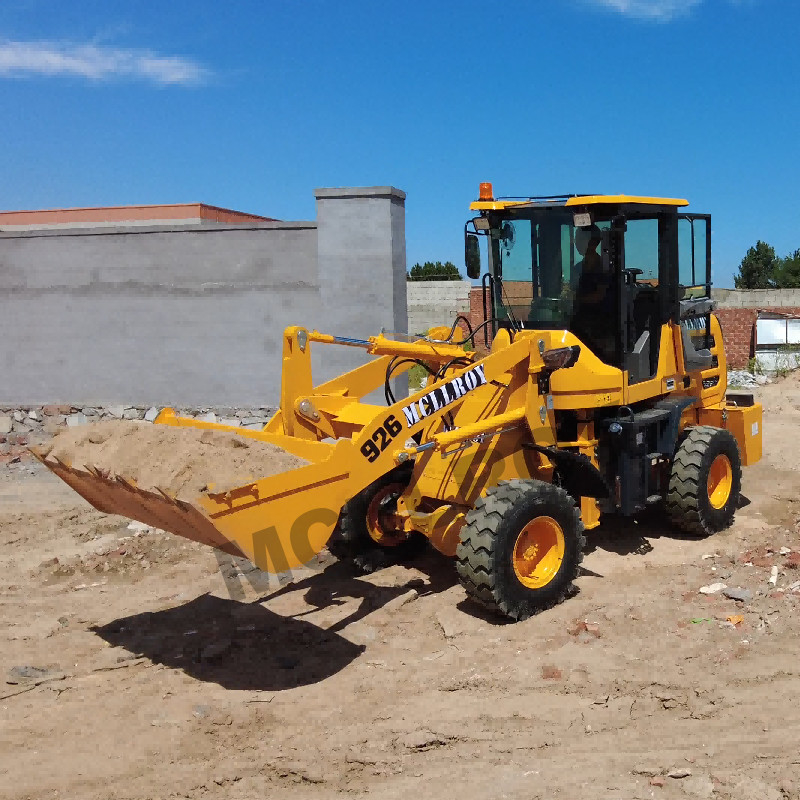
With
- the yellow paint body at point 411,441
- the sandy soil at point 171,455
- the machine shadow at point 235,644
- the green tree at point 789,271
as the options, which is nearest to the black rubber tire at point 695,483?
the yellow paint body at point 411,441

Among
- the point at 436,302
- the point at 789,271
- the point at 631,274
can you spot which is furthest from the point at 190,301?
the point at 789,271

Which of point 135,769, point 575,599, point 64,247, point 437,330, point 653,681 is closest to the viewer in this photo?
point 135,769

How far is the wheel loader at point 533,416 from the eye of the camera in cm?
583

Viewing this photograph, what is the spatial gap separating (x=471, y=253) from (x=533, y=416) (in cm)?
165

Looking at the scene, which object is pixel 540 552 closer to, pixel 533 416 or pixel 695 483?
pixel 533 416

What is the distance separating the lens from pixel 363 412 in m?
7.11

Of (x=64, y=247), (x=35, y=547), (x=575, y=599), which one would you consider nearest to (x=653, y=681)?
(x=575, y=599)

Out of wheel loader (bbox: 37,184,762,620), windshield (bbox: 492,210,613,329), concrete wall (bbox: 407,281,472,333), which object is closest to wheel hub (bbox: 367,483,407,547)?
wheel loader (bbox: 37,184,762,620)

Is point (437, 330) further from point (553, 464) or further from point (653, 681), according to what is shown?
point (653, 681)

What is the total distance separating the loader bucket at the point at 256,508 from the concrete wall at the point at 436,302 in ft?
58.0

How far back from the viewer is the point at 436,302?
78.9ft

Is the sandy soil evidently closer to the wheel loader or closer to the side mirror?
the wheel loader

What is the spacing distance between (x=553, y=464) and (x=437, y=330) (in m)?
1.72

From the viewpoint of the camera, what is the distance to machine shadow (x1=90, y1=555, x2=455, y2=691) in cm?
543
